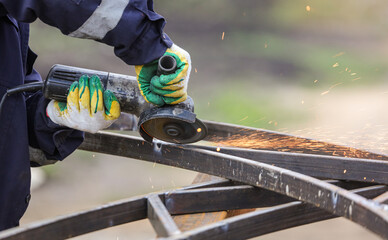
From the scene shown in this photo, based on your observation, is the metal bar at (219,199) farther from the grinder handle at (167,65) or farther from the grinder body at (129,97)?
the grinder handle at (167,65)

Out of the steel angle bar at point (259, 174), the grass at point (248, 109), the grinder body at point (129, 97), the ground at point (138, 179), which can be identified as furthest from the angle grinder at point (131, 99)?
the grass at point (248, 109)

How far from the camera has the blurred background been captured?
4184 mm

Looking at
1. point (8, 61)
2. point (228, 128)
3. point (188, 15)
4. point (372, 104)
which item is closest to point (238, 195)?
point (228, 128)

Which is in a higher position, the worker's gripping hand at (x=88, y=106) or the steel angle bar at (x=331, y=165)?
the worker's gripping hand at (x=88, y=106)

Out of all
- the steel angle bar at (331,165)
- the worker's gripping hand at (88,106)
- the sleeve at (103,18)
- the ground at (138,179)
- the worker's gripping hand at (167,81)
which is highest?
the sleeve at (103,18)

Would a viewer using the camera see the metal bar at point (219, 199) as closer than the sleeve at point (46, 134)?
Yes

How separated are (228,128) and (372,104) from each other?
3.87m

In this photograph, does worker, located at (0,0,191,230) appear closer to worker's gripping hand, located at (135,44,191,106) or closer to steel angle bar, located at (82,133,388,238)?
worker's gripping hand, located at (135,44,191,106)

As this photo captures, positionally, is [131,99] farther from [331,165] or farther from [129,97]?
[331,165]

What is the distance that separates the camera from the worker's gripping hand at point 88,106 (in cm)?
183

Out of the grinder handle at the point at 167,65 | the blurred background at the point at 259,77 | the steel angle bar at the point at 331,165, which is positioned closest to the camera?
the grinder handle at the point at 167,65

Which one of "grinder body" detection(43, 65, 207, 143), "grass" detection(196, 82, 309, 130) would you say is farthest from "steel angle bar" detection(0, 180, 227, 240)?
"grass" detection(196, 82, 309, 130)

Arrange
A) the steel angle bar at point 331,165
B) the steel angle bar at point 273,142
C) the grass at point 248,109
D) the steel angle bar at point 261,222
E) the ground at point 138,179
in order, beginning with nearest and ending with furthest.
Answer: the steel angle bar at point 261,222 < the steel angle bar at point 331,165 < the steel angle bar at point 273,142 < the ground at point 138,179 < the grass at point 248,109

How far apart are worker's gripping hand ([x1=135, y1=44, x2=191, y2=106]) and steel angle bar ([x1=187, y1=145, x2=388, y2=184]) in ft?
1.28
